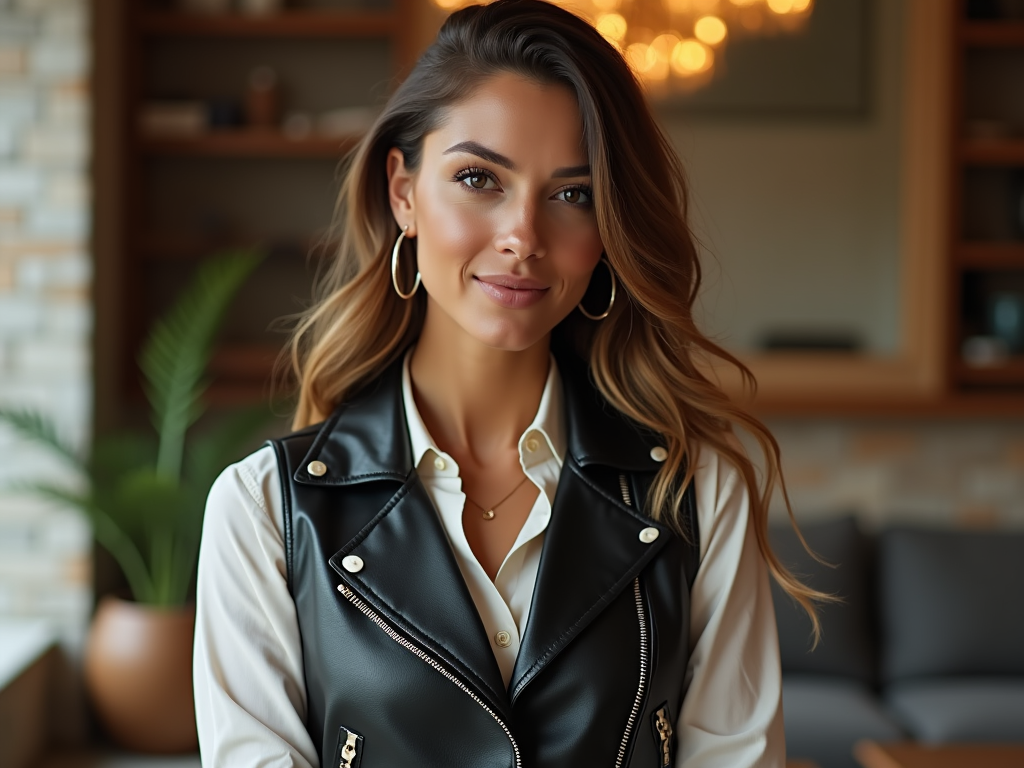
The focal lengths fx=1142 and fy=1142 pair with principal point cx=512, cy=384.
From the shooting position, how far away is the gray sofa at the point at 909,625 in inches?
138

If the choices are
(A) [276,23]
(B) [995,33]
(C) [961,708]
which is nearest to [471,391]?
(C) [961,708]

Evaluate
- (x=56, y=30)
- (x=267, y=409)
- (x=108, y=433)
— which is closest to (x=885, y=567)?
(x=267, y=409)

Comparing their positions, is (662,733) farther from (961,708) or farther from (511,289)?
(961,708)

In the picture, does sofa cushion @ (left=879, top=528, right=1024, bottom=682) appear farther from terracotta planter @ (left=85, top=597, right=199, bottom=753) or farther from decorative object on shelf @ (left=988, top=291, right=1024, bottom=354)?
terracotta planter @ (left=85, top=597, right=199, bottom=753)

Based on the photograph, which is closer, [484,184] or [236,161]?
[484,184]

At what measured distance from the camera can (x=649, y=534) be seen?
1506mm

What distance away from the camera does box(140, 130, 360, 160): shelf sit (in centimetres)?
391

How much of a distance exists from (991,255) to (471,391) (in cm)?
302

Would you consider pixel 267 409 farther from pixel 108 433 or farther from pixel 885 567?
pixel 885 567

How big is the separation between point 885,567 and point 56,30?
315 cm

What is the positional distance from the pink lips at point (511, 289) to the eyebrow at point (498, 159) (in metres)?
0.14

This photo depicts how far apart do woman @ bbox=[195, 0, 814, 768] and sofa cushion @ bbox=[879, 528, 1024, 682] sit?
236 centimetres

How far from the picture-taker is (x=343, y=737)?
1.40 m

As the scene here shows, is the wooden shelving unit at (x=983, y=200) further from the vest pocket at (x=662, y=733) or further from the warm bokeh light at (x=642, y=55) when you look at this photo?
the vest pocket at (x=662, y=733)
